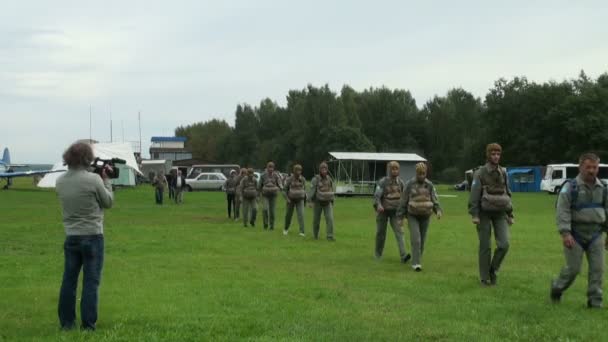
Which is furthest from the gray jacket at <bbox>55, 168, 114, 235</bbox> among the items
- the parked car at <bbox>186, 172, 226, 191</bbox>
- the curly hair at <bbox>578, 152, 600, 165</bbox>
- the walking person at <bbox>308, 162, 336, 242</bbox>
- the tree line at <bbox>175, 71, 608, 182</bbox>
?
the tree line at <bbox>175, 71, 608, 182</bbox>

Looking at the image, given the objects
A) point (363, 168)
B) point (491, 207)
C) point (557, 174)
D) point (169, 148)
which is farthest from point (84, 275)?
point (169, 148)

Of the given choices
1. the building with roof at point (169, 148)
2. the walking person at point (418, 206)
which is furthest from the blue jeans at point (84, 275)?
the building with roof at point (169, 148)

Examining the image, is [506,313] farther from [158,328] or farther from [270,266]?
[270,266]

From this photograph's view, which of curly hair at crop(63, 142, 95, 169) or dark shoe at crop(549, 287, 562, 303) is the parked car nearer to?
dark shoe at crop(549, 287, 562, 303)

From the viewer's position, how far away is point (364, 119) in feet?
332

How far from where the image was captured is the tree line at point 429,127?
70.0 metres

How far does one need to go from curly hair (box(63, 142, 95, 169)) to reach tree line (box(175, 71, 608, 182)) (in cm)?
6671

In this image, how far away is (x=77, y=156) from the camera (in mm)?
6422

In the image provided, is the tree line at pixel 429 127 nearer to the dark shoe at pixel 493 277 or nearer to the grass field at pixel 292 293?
the grass field at pixel 292 293

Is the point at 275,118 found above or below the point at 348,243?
above

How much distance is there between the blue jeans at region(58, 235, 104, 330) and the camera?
6457mm

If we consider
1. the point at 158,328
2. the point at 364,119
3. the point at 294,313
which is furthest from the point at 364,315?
the point at 364,119

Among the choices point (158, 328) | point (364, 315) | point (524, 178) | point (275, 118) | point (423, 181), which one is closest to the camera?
point (158, 328)

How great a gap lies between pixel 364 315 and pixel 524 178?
5647 centimetres
